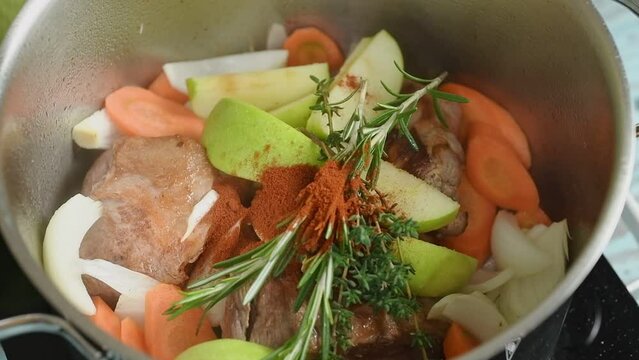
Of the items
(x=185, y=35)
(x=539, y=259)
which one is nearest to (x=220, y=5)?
(x=185, y=35)

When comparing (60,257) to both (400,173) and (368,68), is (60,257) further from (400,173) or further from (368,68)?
(368,68)

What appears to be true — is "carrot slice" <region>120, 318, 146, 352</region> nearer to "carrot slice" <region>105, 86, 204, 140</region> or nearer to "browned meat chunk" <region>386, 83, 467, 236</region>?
"carrot slice" <region>105, 86, 204, 140</region>

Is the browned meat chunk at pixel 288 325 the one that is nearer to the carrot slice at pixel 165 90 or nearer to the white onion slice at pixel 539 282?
the white onion slice at pixel 539 282

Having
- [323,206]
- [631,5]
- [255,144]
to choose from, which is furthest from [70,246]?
[631,5]

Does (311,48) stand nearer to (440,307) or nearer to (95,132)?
(95,132)

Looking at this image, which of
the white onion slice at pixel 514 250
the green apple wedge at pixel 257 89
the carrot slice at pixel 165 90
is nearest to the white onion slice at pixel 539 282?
the white onion slice at pixel 514 250
